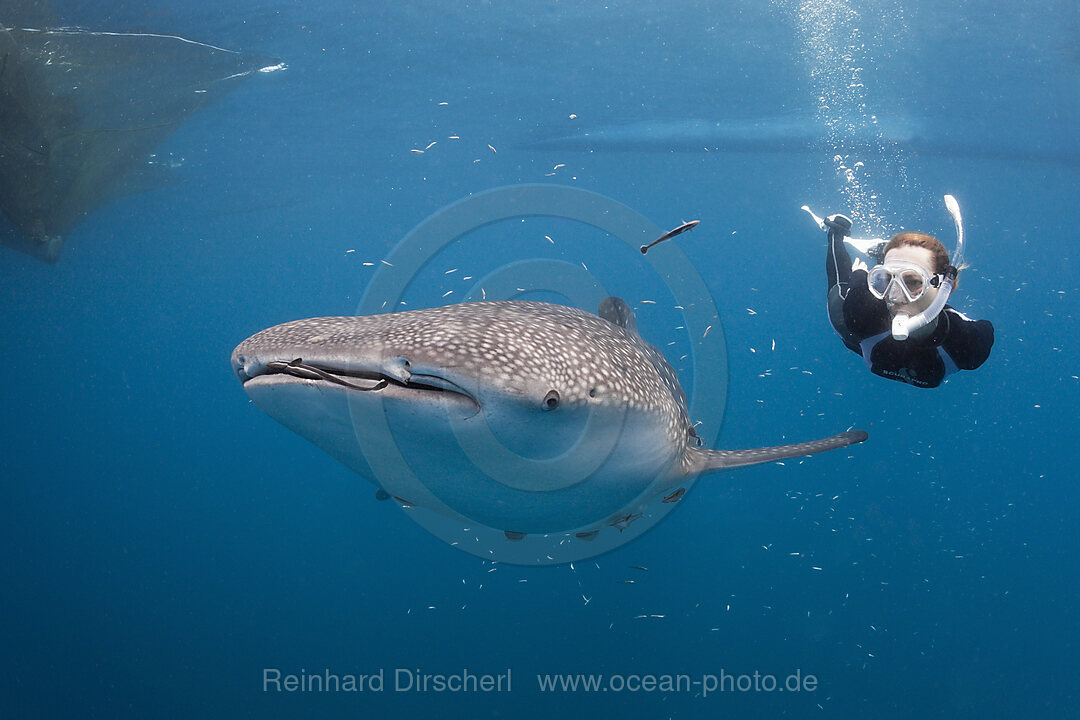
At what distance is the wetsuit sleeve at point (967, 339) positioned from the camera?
4.80 meters

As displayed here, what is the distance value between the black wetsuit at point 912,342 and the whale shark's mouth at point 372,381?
14.5 feet

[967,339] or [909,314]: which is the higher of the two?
[909,314]

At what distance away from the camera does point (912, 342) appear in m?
4.91

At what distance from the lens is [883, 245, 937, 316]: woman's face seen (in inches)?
169

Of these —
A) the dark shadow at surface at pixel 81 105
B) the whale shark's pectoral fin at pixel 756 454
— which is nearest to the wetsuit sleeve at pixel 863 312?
the whale shark's pectoral fin at pixel 756 454

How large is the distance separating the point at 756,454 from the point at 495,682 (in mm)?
8457

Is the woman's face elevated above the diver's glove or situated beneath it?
situated beneath

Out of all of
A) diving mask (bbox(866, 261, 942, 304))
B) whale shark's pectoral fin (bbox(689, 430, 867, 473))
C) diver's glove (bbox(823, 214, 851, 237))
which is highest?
diver's glove (bbox(823, 214, 851, 237))

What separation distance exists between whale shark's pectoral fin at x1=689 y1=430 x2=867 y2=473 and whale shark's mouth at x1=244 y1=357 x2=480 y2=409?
2.31 m

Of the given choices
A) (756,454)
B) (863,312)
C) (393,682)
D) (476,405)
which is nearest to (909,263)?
(863,312)

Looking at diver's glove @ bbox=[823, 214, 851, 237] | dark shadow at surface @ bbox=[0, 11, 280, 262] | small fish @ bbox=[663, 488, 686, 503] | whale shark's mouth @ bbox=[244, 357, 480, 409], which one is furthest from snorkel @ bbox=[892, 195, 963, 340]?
dark shadow at surface @ bbox=[0, 11, 280, 262]

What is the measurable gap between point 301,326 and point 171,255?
3329 cm

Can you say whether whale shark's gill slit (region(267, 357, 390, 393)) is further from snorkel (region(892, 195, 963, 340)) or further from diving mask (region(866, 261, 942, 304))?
diving mask (region(866, 261, 942, 304))

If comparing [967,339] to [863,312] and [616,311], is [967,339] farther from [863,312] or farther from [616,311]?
[616,311]
